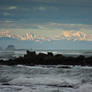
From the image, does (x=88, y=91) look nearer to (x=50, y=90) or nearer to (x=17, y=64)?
(x=50, y=90)

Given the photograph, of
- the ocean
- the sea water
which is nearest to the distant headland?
the ocean

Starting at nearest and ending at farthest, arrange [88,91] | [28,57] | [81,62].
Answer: [88,91] < [81,62] < [28,57]

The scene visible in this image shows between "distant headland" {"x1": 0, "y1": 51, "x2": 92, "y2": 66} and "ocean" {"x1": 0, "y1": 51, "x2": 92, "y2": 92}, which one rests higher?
"ocean" {"x1": 0, "y1": 51, "x2": 92, "y2": 92}

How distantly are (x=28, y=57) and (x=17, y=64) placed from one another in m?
2.25

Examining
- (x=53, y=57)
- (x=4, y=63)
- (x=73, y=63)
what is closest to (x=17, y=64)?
(x=4, y=63)

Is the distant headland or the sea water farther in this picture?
the distant headland

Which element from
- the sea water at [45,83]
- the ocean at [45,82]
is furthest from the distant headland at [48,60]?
the sea water at [45,83]

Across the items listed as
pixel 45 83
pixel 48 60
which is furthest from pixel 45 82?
pixel 48 60

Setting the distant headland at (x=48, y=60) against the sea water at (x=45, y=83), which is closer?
the sea water at (x=45, y=83)

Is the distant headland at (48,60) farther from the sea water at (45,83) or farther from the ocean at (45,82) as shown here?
the sea water at (45,83)

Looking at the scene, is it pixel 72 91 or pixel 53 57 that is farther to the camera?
pixel 53 57

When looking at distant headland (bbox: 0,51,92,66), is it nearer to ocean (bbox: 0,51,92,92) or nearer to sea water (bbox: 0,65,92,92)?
ocean (bbox: 0,51,92,92)

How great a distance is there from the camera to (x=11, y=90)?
1370 centimetres

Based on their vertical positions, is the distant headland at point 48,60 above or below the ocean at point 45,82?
below
